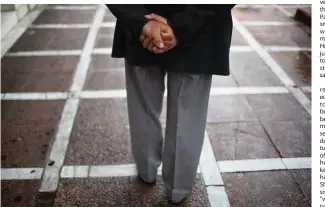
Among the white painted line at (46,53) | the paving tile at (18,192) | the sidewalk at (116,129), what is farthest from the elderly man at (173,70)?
the white painted line at (46,53)

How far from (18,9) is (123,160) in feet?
13.9

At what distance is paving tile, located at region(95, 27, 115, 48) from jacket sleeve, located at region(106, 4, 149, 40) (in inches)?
128

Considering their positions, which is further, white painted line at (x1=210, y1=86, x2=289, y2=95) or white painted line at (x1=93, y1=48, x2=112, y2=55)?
white painted line at (x1=93, y1=48, x2=112, y2=55)

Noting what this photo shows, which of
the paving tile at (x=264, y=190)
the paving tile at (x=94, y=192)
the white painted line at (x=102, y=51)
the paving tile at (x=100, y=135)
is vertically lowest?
the paving tile at (x=264, y=190)

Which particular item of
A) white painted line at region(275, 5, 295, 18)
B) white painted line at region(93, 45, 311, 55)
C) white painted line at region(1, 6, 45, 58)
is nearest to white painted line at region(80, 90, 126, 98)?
white painted line at region(93, 45, 311, 55)

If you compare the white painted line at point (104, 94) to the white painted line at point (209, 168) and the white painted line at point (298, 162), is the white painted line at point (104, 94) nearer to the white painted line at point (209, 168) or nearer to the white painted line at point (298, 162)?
the white painted line at point (209, 168)

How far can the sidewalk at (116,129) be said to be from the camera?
90.7 inches

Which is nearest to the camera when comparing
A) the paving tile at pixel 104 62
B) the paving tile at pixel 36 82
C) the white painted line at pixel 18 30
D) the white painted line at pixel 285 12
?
the paving tile at pixel 36 82

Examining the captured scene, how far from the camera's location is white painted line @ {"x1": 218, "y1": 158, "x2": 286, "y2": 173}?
2529 millimetres

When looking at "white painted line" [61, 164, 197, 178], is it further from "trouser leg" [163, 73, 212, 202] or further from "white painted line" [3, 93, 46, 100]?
"white painted line" [3, 93, 46, 100]

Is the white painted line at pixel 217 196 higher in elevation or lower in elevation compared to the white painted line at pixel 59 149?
lower

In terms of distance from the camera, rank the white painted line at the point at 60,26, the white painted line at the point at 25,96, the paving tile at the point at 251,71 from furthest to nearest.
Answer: the white painted line at the point at 60,26
the paving tile at the point at 251,71
the white painted line at the point at 25,96

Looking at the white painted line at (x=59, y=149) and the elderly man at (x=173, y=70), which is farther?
the white painted line at (x=59, y=149)

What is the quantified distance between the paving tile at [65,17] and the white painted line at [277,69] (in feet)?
9.11
